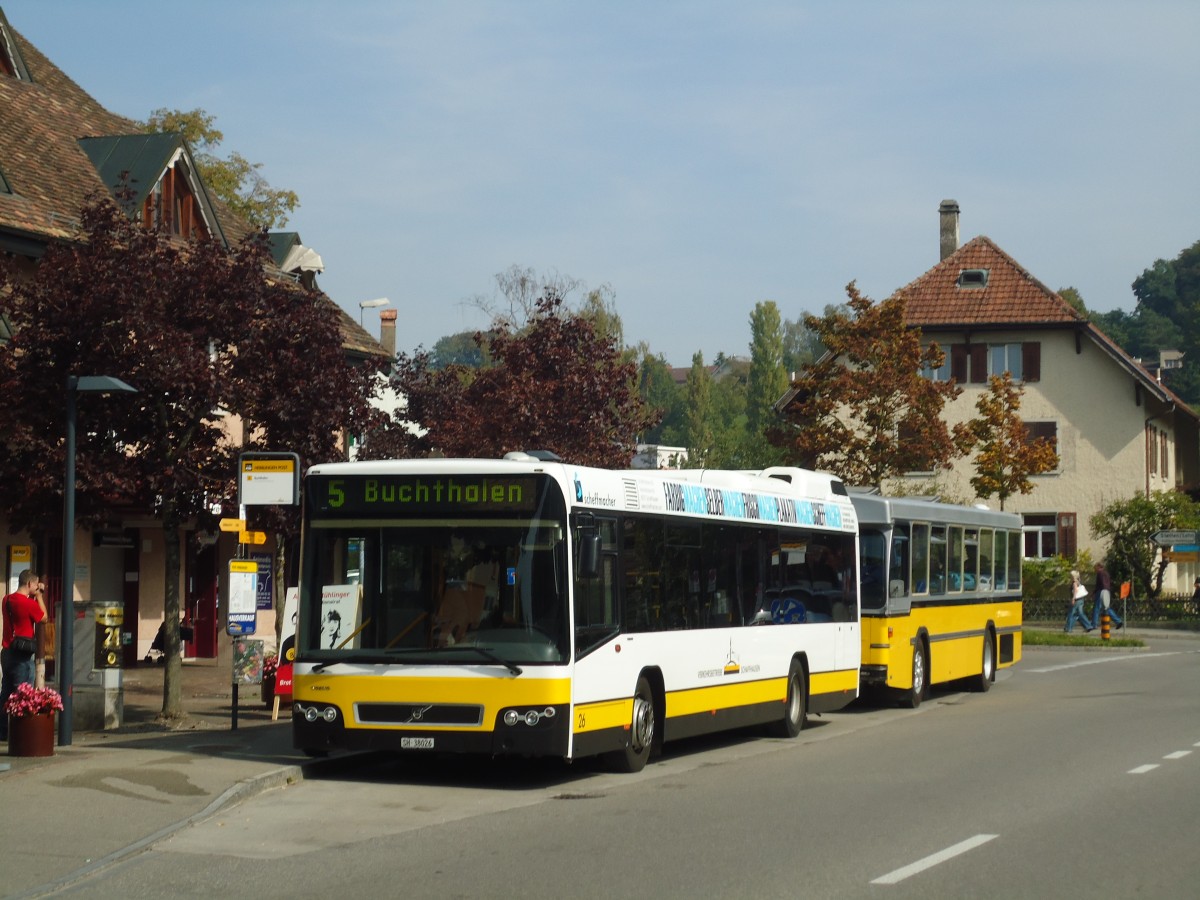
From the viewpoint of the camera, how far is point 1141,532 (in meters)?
58.2

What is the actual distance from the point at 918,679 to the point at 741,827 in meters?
12.5

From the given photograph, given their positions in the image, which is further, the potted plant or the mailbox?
the mailbox

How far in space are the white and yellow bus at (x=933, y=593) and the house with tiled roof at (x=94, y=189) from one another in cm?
856

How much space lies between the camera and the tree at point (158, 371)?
1884 cm

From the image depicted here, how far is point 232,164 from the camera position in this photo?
4794cm

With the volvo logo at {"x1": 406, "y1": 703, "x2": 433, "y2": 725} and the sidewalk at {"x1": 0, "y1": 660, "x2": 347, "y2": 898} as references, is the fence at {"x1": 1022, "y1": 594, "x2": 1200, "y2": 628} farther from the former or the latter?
the volvo logo at {"x1": 406, "y1": 703, "x2": 433, "y2": 725}

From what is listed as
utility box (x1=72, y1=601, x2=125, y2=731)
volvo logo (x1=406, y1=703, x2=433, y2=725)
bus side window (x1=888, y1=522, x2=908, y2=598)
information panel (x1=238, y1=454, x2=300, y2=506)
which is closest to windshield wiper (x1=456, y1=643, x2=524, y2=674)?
volvo logo (x1=406, y1=703, x2=433, y2=725)

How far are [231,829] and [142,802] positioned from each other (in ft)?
3.39

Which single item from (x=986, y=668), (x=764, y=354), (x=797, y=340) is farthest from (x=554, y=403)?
(x=797, y=340)

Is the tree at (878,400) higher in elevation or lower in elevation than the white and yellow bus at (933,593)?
higher

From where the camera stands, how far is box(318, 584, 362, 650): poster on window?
47.3ft

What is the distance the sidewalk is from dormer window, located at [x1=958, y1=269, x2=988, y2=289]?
48.4m

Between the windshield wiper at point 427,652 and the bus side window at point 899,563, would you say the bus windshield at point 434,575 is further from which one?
the bus side window at point 899,563

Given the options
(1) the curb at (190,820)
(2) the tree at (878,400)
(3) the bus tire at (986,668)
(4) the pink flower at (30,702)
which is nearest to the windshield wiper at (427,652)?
(1) the curb at (190,820)
